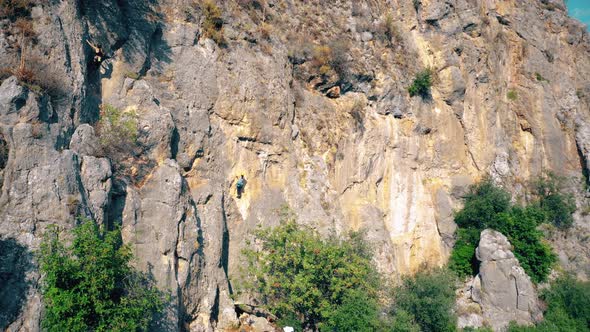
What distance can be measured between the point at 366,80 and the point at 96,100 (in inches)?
478

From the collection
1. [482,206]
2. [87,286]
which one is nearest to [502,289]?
[482,206]

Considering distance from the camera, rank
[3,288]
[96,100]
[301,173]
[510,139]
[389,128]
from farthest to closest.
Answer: [510,139] → [389,128] → [301,173] → [96,100] → [3,288]

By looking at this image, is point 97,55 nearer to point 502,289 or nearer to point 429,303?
point 429,303

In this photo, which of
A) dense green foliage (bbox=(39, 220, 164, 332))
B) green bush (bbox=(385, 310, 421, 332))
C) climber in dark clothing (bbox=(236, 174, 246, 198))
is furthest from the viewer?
climber in dark clothing (bbox=(236, 174, 246, 198))

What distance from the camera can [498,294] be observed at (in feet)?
78.2

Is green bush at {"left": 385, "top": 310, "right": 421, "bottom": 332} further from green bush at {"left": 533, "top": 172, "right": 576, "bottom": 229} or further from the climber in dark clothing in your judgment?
green bush at {"left": 533, "top": 172, "right": 576, "bottom": 229}

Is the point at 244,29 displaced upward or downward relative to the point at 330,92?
upward

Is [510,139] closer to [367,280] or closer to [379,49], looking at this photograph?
[379,49]

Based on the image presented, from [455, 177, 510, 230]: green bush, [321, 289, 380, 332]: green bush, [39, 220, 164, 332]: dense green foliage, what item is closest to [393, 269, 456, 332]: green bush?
[321, 289, 380, 332]: green bush

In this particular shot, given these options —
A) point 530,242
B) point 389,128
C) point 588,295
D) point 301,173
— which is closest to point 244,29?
point 301,173

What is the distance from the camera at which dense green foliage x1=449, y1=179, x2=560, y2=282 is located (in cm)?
2566

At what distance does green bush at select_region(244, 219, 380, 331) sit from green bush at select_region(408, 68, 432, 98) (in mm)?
11180

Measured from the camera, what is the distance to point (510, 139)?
30672 mm

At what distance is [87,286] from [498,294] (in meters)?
18.6
